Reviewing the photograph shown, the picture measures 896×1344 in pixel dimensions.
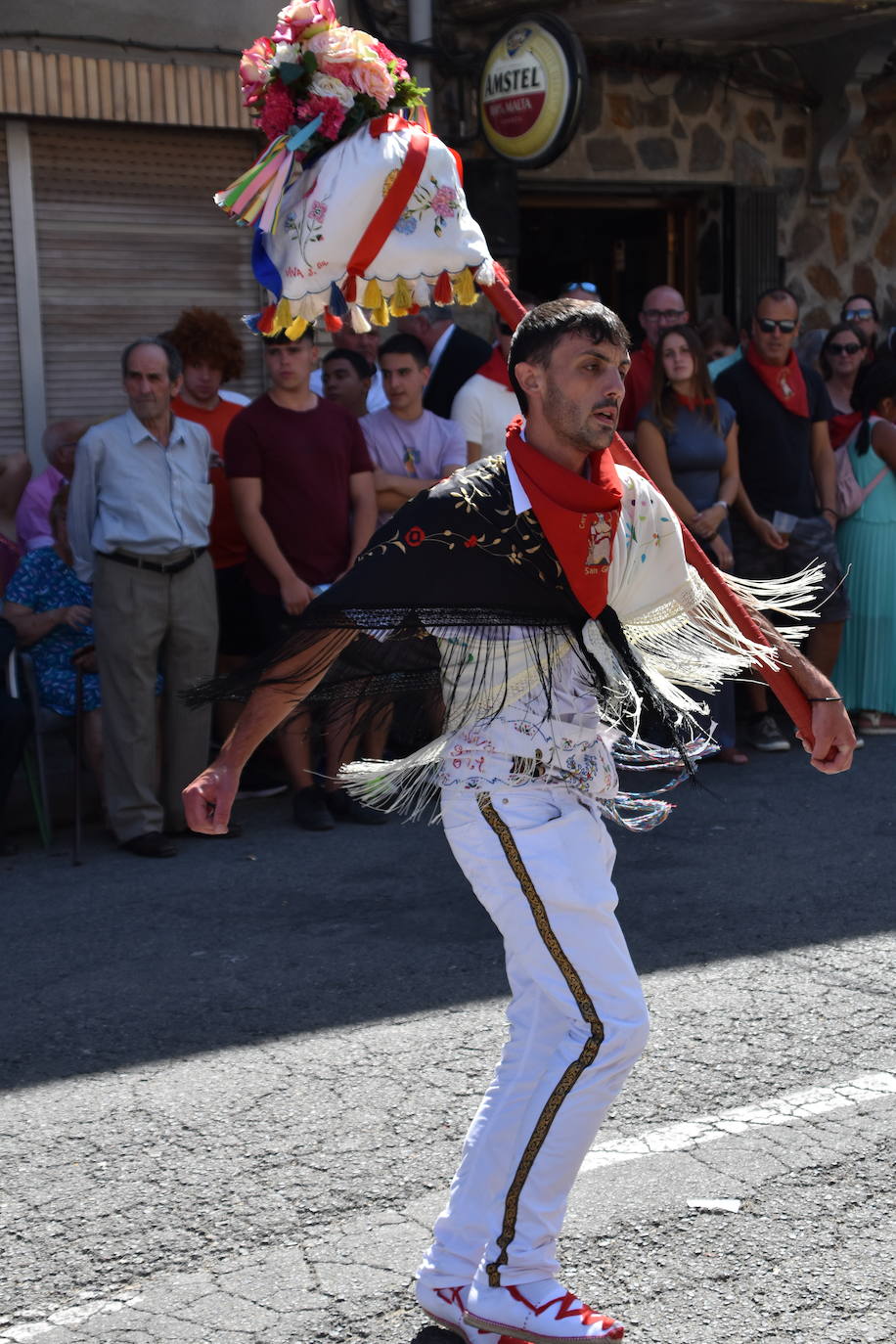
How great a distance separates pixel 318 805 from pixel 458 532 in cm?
432

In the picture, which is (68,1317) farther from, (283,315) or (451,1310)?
(283,315)

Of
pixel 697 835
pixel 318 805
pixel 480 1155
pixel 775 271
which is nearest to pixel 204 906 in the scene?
pixel 318 805

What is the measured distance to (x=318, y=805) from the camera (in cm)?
750

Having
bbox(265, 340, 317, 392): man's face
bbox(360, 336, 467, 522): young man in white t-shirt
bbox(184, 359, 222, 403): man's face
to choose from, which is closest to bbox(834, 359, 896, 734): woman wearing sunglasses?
bbox(360, 336, 467, 522): young man in white t-shirt

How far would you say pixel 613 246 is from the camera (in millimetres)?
13164

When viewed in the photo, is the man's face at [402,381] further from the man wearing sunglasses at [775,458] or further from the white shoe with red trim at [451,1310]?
the white shoe with red trim at [451,1310]

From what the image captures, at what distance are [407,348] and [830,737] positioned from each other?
15.7ft

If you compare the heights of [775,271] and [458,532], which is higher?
[775,271]

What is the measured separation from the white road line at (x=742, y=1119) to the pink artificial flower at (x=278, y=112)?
247 cm

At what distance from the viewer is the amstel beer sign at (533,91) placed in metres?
9.98

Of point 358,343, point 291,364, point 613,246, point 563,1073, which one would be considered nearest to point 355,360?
point 358,343

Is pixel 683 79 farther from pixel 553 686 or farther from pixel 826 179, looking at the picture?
pixel 553 686

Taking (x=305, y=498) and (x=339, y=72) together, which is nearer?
(x=339, y=72)

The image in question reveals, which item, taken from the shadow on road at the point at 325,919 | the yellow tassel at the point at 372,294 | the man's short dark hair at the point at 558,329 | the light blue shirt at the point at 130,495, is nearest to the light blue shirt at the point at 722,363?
A: the shadow on road at the point at 325,919
